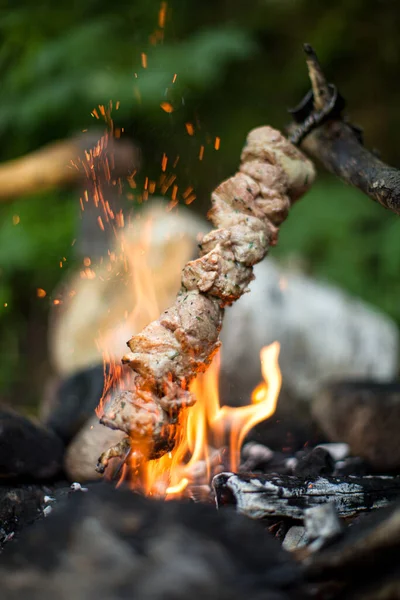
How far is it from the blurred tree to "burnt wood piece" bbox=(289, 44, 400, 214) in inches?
155

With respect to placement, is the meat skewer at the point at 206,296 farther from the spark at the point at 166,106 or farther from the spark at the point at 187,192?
the spark at the point at 187,192

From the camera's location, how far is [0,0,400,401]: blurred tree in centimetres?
659

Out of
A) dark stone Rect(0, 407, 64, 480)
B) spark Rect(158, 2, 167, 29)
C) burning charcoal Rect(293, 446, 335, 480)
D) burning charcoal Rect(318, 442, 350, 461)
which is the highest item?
spark Rect(158, 2, 167, 29)

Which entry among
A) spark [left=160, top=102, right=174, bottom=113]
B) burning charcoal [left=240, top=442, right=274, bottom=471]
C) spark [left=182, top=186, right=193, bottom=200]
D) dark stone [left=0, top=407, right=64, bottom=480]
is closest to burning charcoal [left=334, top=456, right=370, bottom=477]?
burning charcoal [left=240, top=442, right=274, bottom=471]

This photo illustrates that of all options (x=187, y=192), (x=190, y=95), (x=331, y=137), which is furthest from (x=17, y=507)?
(x=187, y=192)

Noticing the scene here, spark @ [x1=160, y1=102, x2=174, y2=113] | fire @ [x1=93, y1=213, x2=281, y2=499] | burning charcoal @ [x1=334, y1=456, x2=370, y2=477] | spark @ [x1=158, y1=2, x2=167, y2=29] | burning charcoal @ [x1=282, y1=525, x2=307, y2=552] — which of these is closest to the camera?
burning charcoal @ [x1=282, y1=525, x2=307, y2=552]

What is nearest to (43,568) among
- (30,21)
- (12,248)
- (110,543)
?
(110,543)

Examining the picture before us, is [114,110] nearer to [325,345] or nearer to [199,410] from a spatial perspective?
[325,345]

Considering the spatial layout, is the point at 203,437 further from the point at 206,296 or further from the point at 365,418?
the point at 365,418

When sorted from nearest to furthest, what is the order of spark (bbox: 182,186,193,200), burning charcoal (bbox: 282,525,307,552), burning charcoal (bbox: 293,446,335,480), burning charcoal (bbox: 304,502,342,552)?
burning charcoal (bbox: 304,502,342,552) < burning charcoal (bbox: 282,525,307,552) < burning charcoal (bbox: 293,446,335,480) < spark (bbox: 182,186,193,200)

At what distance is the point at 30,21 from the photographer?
22.7ft

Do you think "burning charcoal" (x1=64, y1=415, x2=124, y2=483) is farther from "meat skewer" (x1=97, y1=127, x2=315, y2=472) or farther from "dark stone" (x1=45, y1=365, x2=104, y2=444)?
"meat skewer" (x1=97, y1=127, x2=315, y2=472)

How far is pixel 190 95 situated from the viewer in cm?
730

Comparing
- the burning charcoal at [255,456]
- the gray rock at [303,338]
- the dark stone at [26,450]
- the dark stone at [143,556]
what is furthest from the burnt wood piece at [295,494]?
the gray rock at [303,338]
